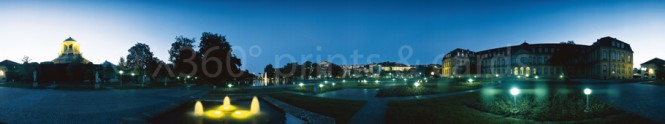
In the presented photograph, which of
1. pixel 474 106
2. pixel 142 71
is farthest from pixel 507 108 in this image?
pixel 142 71

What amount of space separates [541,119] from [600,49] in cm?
7135

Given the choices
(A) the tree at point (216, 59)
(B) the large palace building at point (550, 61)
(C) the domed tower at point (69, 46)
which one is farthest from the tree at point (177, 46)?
(C) the domed tower at point (69, 46)

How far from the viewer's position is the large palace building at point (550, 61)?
6888 centimetres

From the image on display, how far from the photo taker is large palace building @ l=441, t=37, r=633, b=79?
226 ft

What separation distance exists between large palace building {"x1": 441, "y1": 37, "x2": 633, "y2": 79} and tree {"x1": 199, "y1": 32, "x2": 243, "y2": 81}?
53.9 meters

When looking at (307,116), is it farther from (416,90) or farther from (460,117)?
(416,90)

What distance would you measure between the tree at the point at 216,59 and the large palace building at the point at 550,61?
53865 millimetres

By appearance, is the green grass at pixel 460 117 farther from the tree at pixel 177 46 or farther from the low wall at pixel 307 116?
the tree at pixel 177 46

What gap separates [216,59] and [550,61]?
61869 millimetres

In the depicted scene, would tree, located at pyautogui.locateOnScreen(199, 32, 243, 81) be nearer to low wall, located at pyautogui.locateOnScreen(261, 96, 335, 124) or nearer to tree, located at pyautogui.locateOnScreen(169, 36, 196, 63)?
tree, located at pyautogui.locateOnScreen(169, 36, 196, 63)

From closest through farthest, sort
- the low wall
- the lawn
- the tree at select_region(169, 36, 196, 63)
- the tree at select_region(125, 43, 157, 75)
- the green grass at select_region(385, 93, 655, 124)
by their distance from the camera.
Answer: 1. the green grass at select_region(385, 93, 655, 124)
2. the low wall
3. the lawn
4. the tree at select_region(169, 36, 196, 63)
5. the tree at select_region(125, 43, 157, 75)

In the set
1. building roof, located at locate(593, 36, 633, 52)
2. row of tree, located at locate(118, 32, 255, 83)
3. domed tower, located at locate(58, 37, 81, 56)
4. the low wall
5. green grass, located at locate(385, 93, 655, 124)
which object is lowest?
the low wall

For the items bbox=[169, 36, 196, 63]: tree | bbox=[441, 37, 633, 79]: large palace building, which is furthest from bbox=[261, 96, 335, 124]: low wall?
bbox=[441, 37, 633, 79]: large palace building

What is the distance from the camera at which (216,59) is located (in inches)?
1736
